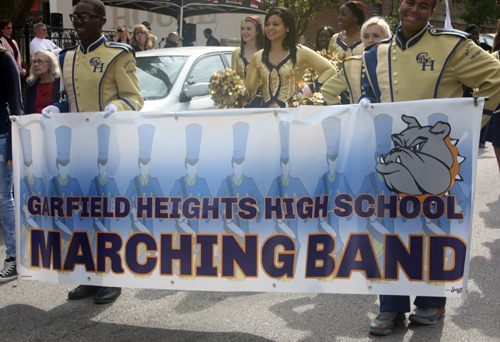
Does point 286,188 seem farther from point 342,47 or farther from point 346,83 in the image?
point 342,47

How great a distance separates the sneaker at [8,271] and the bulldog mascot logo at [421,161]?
3.41 metres

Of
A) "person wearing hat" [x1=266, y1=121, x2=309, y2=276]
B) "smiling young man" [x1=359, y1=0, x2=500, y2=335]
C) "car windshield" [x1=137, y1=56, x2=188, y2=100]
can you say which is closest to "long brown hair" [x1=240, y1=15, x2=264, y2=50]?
"car windshield" [x1=137, y1=56, x2=188, y2=100]

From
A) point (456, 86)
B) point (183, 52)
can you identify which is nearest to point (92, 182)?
point (456, 86)

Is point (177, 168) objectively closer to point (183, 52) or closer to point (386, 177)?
point (386, 177)

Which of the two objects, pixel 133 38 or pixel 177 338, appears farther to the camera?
pixel 133 38

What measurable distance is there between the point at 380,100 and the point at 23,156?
259 centimetres

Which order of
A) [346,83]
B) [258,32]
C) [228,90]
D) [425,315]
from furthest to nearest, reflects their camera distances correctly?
[258,32] → [228,90] → [346,83] → [425,315]

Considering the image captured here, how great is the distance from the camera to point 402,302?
362 centimetres

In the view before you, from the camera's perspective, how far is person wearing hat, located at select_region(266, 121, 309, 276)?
3.35m

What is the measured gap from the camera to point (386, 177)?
333cm

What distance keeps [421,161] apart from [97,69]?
249cm

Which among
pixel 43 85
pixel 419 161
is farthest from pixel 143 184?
pixel 43 85

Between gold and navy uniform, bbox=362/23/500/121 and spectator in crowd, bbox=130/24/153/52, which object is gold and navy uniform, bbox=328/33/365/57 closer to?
gold and navy uniform, bbox=362/23/500/121

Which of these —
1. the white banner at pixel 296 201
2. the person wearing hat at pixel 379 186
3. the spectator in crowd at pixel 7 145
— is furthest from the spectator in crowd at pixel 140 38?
the person wearing hat at pixel 379 186
